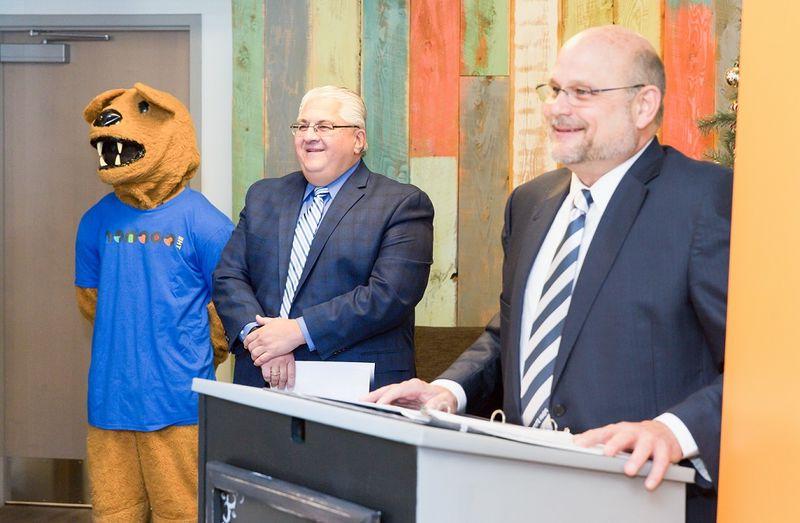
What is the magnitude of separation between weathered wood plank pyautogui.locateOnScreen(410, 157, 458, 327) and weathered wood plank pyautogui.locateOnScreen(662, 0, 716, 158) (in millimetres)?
825

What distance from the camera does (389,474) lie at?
1152 millimetres

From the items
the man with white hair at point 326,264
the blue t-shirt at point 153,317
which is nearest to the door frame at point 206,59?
the blue t-shirt at point 153,317

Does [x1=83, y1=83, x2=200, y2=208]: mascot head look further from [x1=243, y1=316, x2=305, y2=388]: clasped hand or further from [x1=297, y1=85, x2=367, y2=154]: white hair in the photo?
[x1=243, y1=316, x2=305, y2=388]: clasped hand

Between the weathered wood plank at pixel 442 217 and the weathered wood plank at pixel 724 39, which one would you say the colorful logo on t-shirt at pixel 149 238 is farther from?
the weathered wood plank at pixel 724 39

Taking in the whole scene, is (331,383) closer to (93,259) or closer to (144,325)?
(144,325)

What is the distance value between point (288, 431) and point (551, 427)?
56cm

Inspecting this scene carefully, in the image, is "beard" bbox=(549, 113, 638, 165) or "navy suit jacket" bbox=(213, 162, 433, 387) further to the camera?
"navy suit jacket" bbox=(213, 162, 433, 387)

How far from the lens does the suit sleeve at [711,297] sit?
4.78ft

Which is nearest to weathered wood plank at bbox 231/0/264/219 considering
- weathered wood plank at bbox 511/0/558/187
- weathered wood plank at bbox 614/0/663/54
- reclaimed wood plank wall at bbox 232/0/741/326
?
reclaimed wood plank wall at bbox 232/0/741/326

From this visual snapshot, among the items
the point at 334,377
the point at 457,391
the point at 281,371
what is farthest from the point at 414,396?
the point at 281,371

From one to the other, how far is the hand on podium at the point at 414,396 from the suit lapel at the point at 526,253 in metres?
0.13

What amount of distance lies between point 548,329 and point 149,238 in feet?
6.77

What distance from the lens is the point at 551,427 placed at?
1.72 meters

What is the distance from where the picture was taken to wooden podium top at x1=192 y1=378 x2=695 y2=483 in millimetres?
1104
